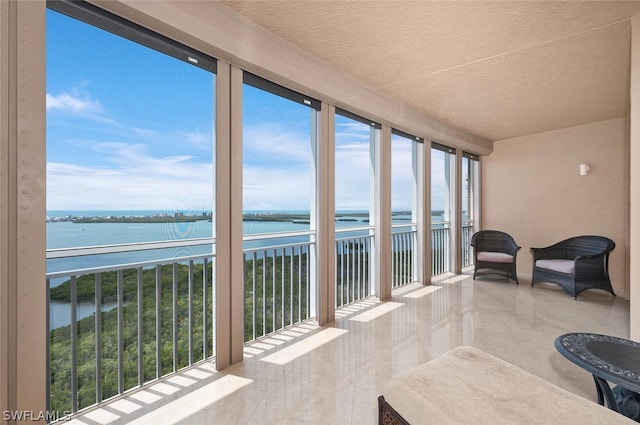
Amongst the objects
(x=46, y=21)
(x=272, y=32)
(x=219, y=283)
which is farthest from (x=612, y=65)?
(x=46, y=21)

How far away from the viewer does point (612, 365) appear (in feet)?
5.76

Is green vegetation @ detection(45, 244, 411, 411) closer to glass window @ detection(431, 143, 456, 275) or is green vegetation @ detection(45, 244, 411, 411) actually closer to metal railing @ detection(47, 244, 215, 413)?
metal railing @ detection(47, 244, 215, 413)

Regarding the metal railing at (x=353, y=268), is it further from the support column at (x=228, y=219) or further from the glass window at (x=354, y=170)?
the support column at (x=228, y=219)

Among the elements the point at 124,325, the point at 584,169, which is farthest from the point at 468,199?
the point at 124,325

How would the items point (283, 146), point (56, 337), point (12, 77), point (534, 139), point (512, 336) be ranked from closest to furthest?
point (12, 77), point (56, 337), point (512, 336), point (283, 146), point (534, 139)

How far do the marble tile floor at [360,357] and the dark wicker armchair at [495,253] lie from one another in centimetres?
78

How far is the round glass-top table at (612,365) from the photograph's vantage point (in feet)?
5.41

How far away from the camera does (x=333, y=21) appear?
2336 mm

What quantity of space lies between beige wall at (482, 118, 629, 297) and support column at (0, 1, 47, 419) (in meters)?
6.47

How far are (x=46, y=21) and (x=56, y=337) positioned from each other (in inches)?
70.5

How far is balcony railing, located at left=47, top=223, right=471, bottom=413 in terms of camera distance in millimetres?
1843

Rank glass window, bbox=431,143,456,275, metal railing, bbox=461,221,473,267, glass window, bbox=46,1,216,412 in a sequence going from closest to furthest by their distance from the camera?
glass window, bbox=46,1,216,412 < glass window, bbox=431,143,456,275 < metal railing, bbox=461,221,473,267

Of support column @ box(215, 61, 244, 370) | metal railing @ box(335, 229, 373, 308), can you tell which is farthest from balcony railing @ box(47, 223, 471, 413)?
metal railing @ box(335, 229, 373, 308)

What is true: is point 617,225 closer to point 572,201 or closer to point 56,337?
point 572,201
